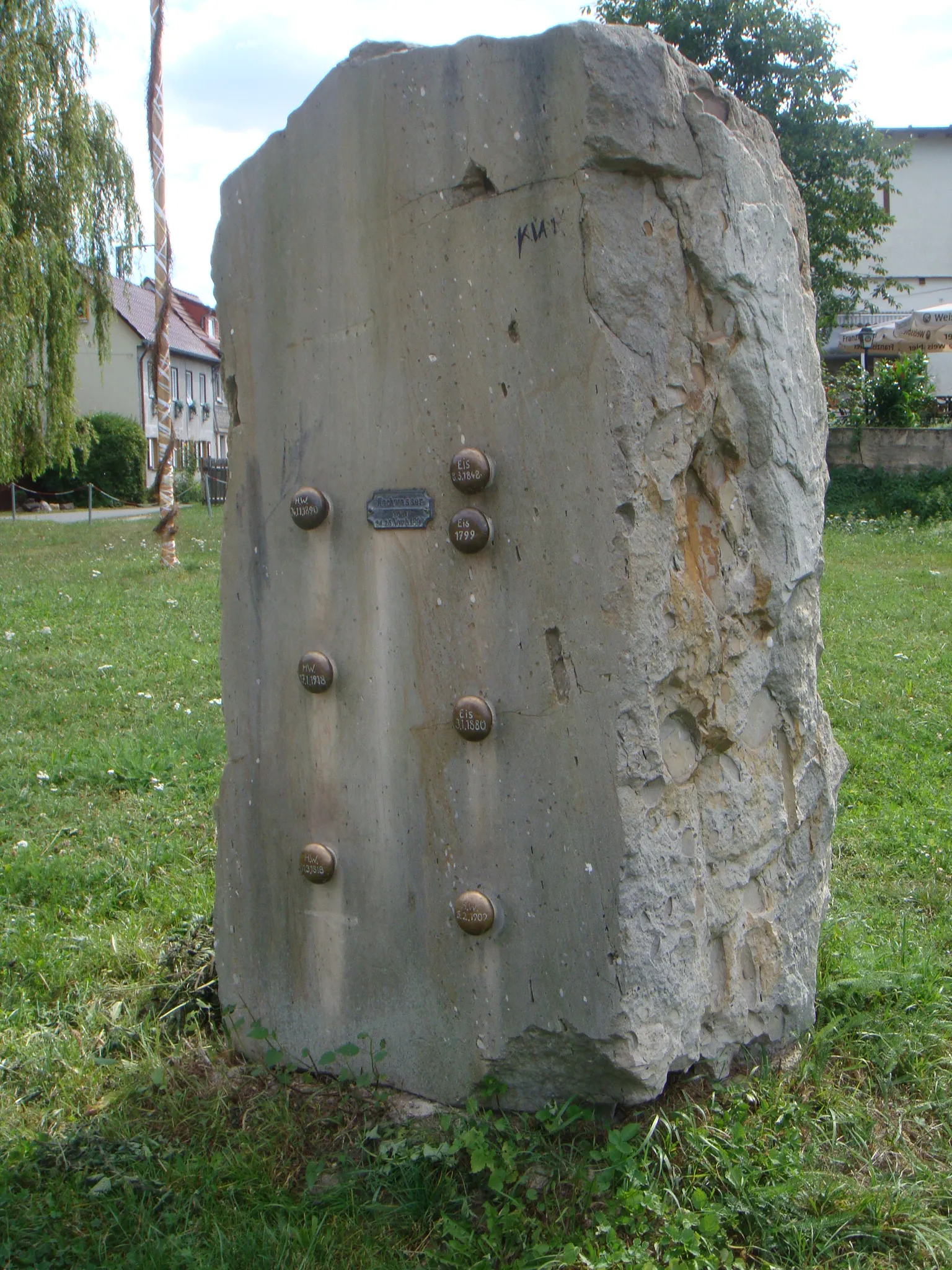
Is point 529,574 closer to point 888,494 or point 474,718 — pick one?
point 474,718

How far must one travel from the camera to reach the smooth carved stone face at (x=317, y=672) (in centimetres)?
294

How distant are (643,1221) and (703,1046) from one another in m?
0.54

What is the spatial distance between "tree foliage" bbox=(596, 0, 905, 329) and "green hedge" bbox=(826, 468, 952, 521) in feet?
10.5

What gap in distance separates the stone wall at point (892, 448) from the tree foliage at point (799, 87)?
2.60m

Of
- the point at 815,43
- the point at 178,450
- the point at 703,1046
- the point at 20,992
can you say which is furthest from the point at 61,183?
the point at 178,450

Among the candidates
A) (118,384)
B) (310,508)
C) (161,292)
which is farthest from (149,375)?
(310,508)

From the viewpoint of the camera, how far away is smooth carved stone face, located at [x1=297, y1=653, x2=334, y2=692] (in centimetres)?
294

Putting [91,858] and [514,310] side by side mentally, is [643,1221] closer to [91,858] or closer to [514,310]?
[514,310]

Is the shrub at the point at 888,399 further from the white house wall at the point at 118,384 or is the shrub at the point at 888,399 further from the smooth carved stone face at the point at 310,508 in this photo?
the white house wall at the point at 118,384

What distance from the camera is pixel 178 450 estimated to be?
35.3m

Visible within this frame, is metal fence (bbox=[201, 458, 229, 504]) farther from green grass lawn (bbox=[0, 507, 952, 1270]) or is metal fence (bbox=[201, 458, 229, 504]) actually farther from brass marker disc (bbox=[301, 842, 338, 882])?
brass marker disc (bbox=[301, 842, 338, 882])

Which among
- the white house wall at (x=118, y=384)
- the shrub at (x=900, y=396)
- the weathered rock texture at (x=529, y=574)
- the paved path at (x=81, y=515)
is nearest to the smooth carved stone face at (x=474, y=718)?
the weathered rock texture at (x=529, y=574)

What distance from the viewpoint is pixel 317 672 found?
294cm

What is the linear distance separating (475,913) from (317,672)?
2.35 feet
